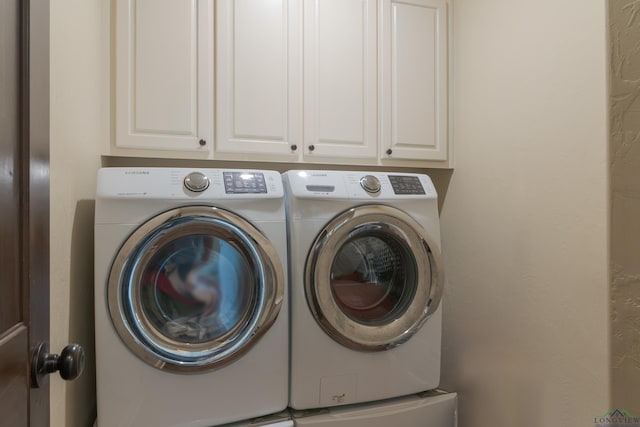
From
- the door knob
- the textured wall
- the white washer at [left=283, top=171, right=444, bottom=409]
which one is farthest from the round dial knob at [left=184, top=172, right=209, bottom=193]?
the textured wall

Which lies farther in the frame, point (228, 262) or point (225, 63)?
point (225, 63)

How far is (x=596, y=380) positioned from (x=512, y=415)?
40cm

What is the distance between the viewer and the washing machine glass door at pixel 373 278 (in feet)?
4.41

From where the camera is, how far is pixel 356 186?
1.45 metres

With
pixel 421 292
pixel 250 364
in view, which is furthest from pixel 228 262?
pixel 421 292

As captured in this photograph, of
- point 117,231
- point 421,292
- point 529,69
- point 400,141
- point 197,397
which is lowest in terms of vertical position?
point 197,397

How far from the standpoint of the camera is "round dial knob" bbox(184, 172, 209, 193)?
1254 millimetres

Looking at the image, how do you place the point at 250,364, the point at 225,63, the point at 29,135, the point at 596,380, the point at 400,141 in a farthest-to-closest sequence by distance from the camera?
the point at 400,141 → the point at 225,63 → the point at 250,364 → the point at 596,380 → the point at 29,135

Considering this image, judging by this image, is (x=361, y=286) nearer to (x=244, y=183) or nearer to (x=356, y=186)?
(x=356, y=186)

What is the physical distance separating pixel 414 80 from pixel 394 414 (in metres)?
1.44

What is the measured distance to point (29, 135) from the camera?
591 millimetres

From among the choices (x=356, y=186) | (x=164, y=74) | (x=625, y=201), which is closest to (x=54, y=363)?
(x=625, y=201)

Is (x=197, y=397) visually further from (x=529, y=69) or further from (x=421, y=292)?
(x=529, y=69)

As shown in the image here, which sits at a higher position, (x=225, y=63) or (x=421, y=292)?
(x=225, y=63)
